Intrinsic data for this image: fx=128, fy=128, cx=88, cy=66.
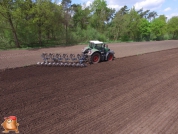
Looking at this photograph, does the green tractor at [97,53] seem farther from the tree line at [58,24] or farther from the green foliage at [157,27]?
the green foliage at [157,27]

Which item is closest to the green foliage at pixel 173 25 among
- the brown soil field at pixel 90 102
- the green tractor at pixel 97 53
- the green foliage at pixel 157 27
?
the green foliage at pixel 157 27

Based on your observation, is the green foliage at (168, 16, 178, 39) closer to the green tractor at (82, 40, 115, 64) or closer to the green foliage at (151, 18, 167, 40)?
the green foliage at (151, 18, 167, 40)

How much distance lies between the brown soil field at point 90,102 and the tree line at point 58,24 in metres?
11.3

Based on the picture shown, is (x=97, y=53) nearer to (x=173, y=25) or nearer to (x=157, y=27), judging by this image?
(x=157, y=27)

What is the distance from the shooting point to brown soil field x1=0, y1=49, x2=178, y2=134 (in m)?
3.96

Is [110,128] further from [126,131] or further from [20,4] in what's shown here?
[20,4]

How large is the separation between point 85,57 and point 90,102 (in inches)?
229

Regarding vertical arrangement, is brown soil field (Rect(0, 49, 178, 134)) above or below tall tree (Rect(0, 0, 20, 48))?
below

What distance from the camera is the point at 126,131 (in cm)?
382

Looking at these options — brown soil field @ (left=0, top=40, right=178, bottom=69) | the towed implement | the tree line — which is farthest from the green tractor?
the tree line

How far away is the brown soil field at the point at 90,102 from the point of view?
3.96 meters

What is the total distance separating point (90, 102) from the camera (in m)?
5.15

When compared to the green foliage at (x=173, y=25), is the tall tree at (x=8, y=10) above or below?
below

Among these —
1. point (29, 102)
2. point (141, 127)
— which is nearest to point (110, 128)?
point (141, 127)
